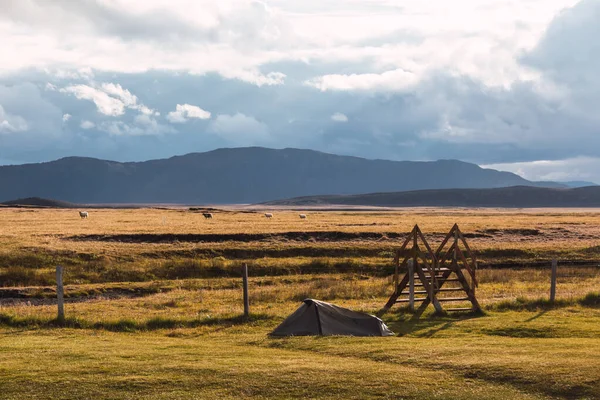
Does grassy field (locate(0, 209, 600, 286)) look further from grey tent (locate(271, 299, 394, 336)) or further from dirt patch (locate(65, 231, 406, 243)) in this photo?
grey tent (locate(271, 299, 394, 336))

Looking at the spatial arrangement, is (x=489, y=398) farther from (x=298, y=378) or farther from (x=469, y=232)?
(x=469, y=232)

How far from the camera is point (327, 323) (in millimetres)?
22906

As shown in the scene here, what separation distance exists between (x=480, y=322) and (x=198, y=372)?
1199 cm

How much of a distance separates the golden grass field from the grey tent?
1011 millimetres

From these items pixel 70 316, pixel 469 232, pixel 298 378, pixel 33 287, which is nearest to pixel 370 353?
pixel 298 378

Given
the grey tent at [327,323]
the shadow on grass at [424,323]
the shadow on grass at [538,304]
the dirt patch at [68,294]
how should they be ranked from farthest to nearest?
the dirt patch at [68,294] < the shadow on grass at [538,304] < the shadow on grass at [424,323] < the grey tent at [327,323]

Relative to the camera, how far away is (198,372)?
1688 centimetres

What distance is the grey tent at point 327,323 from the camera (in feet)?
74.6

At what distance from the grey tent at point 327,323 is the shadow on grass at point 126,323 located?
3.21 metres

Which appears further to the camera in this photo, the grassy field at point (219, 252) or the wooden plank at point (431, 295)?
the grassy field at point (219, 252)

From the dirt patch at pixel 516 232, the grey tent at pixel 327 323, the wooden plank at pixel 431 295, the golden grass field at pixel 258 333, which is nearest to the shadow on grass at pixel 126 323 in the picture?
the golden grass field at pixel 258 333

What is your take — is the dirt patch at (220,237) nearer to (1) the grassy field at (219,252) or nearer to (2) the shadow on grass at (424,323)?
(1) the grassy field at (219,252)

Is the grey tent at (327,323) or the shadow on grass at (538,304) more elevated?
the grey tent at (327,323)

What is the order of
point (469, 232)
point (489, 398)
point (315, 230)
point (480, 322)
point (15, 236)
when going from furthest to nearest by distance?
point (469, 232) → point (315, 230) → point (15, 236) → point (480, 322) → point (489, 398)
